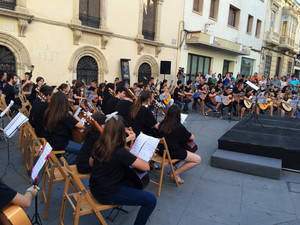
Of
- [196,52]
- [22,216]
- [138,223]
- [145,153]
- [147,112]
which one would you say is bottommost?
[138,223]

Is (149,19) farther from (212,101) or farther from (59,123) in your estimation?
(59,123)

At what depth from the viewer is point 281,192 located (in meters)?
3.95

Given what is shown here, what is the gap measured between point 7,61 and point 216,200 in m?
8.89

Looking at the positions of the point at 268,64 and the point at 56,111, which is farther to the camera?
the point at 268,64

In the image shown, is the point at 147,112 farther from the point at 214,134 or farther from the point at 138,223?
the point at 214,134

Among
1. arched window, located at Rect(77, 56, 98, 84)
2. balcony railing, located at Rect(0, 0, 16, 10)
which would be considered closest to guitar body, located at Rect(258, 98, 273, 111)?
arched window, located at Rect(77, 56, 98, 84)

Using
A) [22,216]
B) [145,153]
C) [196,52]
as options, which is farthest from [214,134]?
[196,52]

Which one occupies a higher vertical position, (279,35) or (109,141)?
(279,35)

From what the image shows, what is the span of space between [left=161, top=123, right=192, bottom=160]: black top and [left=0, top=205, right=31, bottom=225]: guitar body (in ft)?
7.93

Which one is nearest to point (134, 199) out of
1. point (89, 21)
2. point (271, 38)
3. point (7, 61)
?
point (7, 61)

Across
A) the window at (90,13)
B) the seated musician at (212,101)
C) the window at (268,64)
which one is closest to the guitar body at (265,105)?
the seated musician at (212,101)

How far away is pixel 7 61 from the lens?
9055mm

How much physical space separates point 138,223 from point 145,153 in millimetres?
760

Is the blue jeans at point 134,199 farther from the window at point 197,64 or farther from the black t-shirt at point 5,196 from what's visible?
the window at point 197,64
